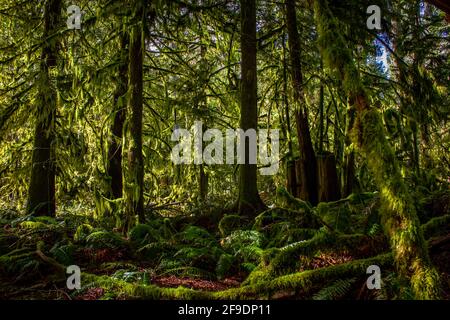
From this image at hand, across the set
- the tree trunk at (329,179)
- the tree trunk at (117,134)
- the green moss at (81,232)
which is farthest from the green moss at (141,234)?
the tree trunk at (329,179)

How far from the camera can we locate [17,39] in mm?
8375

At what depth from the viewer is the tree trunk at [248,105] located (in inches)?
273

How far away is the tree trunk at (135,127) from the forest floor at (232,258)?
49cm

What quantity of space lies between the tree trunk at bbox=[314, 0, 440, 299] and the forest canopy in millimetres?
10

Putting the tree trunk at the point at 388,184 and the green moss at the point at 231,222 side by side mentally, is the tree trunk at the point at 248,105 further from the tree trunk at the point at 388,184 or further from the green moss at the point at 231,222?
the tree trunk at the point at 388,184

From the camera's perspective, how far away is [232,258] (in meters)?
4.86

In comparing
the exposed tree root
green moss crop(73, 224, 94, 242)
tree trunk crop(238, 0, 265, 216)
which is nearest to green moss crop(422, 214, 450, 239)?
the exposed tree root

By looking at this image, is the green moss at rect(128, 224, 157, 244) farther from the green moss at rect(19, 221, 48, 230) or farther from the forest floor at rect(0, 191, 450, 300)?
the green moss at rect(19, 221, 48, 230)

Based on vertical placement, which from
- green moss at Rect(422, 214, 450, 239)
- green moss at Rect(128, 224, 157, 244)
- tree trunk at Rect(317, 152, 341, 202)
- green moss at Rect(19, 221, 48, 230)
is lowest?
green moss at Rect(128, 224, 157, 244)

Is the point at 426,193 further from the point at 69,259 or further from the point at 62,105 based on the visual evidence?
the point at 62,105

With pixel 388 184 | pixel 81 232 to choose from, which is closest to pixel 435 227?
pixel 388 184

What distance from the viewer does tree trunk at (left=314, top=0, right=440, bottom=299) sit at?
2.84 meters

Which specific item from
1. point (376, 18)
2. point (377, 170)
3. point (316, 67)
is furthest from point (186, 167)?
point (377, 170)

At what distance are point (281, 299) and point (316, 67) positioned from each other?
16.8ft
